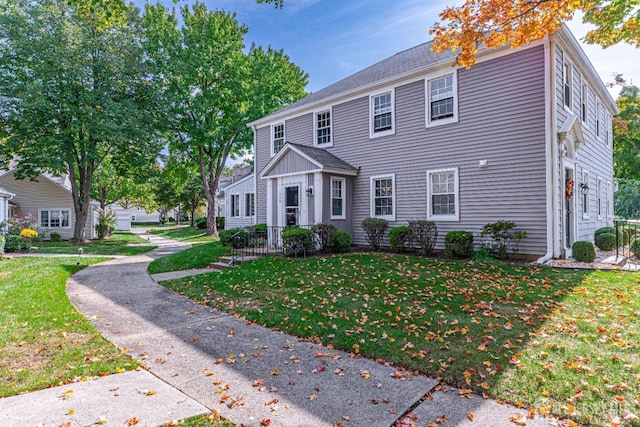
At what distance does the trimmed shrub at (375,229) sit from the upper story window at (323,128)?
3.91m

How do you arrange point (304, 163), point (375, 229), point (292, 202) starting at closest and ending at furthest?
point (375, 229), point (304, 163), point (292, 202)

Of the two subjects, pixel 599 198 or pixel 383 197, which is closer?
pixel 383 197

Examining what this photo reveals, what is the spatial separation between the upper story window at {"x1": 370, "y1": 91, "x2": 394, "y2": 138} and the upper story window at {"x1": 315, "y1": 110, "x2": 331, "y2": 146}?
2028 mm

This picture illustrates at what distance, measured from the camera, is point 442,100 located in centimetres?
1076

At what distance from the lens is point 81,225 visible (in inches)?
781

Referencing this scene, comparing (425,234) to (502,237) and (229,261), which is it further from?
(229,261)

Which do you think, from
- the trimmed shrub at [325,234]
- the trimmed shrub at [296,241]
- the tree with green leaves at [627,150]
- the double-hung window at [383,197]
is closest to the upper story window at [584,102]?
the double-hung window at [383,197]

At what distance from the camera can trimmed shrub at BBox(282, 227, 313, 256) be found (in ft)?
33.8

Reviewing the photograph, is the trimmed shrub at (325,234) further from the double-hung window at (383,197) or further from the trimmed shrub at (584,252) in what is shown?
the trimmed shrub at (584,252)

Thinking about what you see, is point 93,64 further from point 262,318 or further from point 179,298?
point 262,318

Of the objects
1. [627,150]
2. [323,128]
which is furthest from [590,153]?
[627,150]

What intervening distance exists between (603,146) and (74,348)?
18296 millimetres

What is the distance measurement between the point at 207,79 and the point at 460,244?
19893mm

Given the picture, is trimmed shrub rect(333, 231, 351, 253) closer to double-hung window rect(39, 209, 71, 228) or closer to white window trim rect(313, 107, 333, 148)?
white window trim rect(313, 107, 333, 148)
